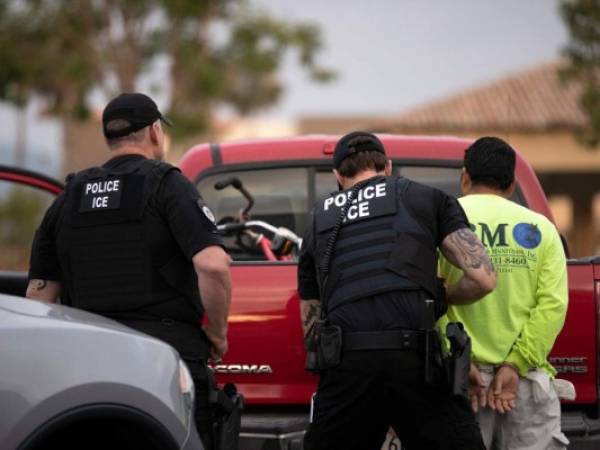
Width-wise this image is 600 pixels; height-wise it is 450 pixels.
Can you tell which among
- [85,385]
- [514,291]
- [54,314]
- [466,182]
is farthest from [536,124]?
[85,385]

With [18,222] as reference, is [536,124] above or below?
above

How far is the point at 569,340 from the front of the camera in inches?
225

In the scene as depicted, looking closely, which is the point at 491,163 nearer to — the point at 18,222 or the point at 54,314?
the point at 54,314

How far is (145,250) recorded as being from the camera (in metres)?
5.02

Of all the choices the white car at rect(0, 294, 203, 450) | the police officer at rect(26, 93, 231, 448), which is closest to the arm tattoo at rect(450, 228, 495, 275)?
the police officer at rect(26, 93, 231, 448)

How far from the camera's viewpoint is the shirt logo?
5.37m

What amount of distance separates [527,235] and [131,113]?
156 cm

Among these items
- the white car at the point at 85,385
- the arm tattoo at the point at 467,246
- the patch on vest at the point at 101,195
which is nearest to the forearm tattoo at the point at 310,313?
the arm tattoo at the point at 467,246

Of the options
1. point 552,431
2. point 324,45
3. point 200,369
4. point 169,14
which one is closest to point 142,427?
point 200,369

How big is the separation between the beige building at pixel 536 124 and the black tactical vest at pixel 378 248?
31851mm

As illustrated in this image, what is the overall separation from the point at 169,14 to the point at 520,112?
14.2 metres

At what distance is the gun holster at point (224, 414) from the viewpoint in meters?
5.07

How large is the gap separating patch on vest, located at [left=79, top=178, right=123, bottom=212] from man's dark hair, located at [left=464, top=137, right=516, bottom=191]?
1.37 metres

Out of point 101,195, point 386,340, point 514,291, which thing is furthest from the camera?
point 514,291
